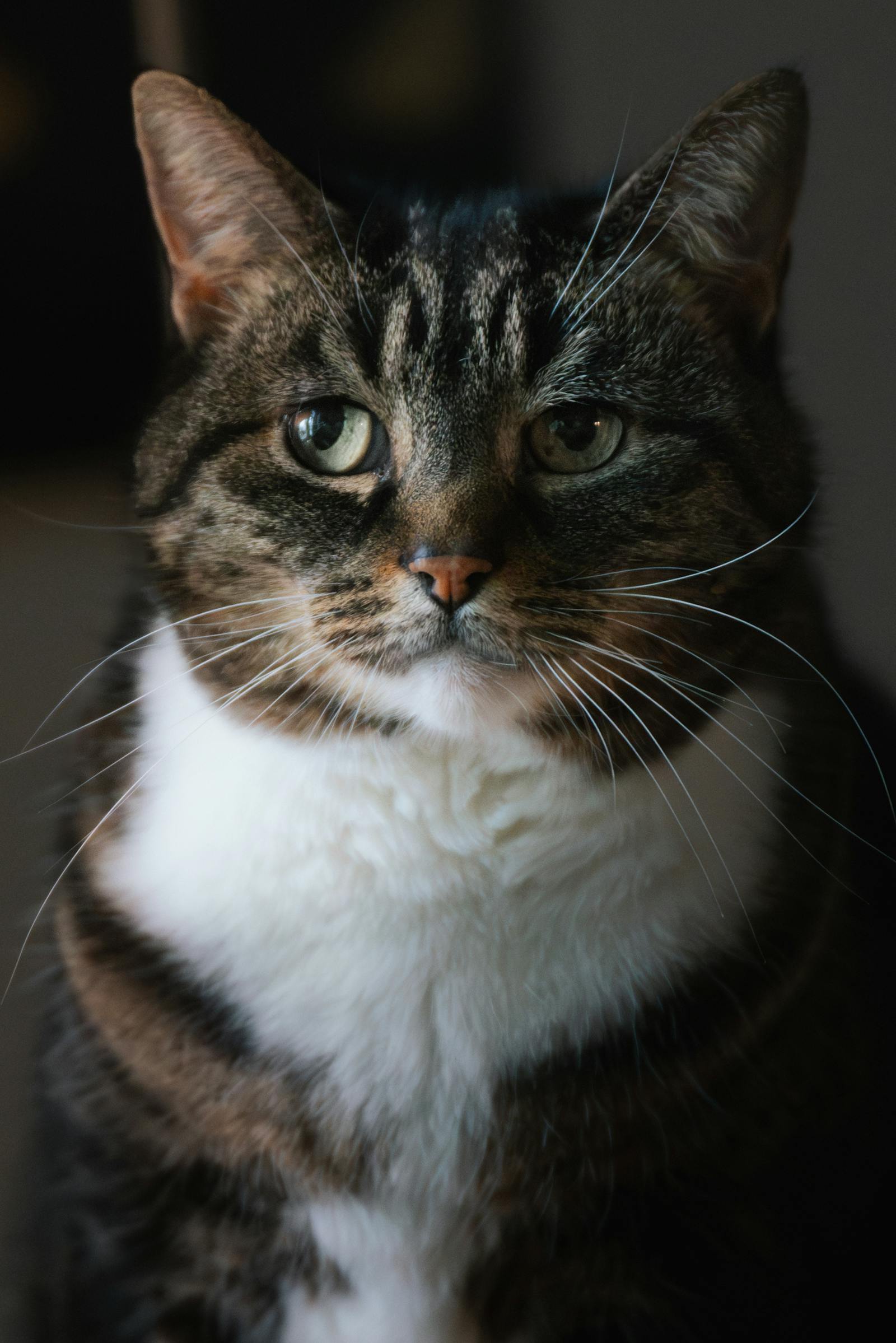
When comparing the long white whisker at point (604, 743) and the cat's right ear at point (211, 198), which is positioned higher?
the cat's right ear at point (211, 198)

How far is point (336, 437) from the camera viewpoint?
620mm

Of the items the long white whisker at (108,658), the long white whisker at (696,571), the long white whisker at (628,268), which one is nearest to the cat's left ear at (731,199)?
the long white whisker at (628,268)

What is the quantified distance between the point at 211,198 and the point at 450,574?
11.0 inches

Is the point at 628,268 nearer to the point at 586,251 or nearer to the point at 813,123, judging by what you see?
the point at 586,251

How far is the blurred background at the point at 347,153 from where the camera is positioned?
0.63 metres

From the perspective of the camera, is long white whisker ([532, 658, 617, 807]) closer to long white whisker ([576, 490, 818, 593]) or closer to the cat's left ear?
long white whisker ([576, 490, 818, 593])

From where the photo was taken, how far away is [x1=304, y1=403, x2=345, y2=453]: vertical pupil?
618mm

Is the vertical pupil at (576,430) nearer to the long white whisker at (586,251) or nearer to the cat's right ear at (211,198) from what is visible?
the long white whisker at (586,251)

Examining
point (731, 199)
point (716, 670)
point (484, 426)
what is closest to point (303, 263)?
point (484, 426)

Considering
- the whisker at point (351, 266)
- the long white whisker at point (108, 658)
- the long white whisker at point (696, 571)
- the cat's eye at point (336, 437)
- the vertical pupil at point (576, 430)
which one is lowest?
the long white whisker at point (696, 571)

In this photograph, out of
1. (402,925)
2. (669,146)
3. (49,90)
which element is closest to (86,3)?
(49,90)

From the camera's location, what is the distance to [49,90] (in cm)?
65

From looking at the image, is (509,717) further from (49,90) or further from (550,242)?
(49,90)

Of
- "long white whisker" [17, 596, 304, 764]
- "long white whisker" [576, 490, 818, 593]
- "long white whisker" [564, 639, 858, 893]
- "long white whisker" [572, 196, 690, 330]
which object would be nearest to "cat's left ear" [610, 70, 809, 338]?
"long white whisker" [572, 196, 690, 330]
